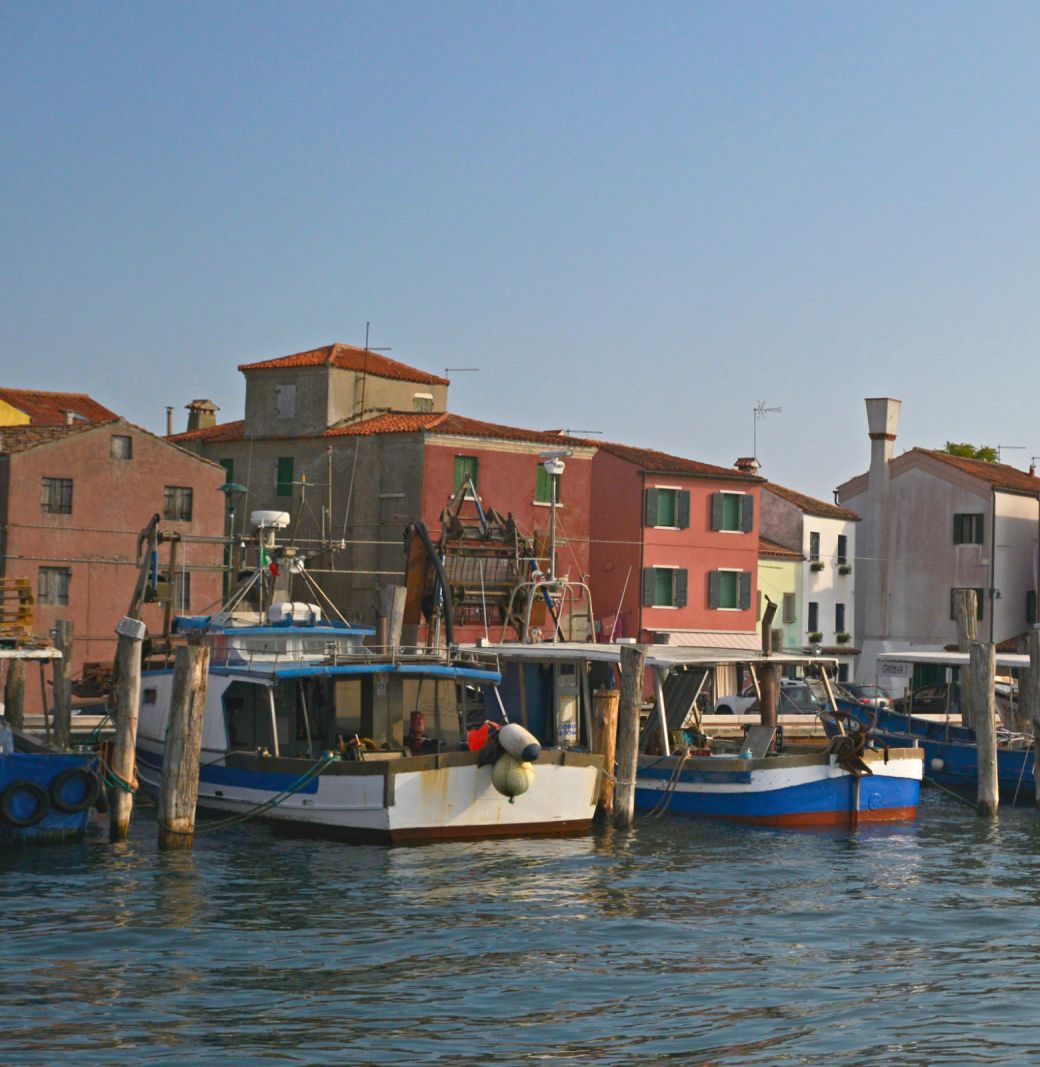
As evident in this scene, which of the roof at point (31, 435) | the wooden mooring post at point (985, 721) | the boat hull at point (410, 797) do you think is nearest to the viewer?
the boat hull at point (410, 797)

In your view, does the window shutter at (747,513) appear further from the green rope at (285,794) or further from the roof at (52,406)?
the green rope at (285,794)

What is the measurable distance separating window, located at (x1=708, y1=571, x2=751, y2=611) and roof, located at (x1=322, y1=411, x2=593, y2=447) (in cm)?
683

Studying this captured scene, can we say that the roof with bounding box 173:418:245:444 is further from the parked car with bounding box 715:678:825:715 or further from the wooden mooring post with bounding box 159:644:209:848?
the wooden mooring post with bounding box 159:644:209:848

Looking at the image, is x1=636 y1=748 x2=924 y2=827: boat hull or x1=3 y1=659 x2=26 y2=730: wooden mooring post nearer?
x1=636 y1=748 x2=924 y2=827: boat hull

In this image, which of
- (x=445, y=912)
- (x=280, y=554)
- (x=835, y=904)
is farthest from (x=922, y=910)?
(x=280, y=554)

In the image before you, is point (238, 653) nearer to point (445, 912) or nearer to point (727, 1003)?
point (445, 912)

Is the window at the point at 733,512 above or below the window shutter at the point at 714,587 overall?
above

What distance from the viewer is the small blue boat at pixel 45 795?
24.6 metres

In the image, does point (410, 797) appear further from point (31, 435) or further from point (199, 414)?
point (199, 414)

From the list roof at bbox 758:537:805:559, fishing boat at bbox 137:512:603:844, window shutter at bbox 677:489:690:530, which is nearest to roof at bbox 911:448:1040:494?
roof at bbox 758:537:805:559

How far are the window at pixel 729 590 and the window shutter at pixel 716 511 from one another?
161 cm

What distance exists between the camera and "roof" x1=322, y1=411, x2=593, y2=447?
52812 mm

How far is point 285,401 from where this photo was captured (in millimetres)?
56000

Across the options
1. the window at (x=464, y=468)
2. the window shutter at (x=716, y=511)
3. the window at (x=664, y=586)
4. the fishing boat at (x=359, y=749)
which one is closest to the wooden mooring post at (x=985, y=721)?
the fishing boat at (x=359, y=749)
